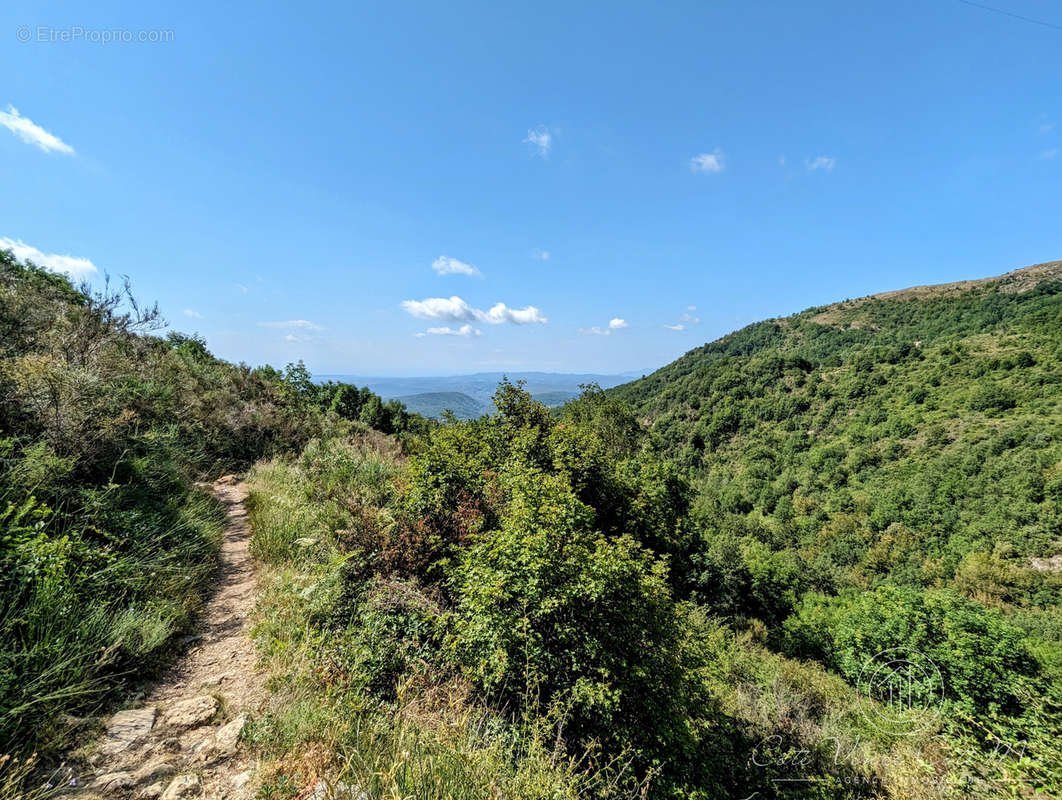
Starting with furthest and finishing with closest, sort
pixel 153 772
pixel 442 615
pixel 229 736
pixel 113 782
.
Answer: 1. pixel 442 615
2. pixel 229 736
3. pixel 153 772
4. pixel 113 782

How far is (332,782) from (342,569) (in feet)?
11.1

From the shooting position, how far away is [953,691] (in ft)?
47.3

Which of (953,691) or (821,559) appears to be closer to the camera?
(953,691)

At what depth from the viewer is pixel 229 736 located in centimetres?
333

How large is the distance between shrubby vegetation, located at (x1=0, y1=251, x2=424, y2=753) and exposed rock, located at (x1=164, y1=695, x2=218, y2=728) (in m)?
0.61

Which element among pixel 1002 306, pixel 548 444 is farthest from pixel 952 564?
pixel 1002 306

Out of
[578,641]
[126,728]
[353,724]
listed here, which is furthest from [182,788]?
[578,641]

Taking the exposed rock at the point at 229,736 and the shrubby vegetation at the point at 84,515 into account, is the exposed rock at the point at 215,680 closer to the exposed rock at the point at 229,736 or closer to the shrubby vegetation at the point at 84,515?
the shrubby vegetation at the point at 84,515

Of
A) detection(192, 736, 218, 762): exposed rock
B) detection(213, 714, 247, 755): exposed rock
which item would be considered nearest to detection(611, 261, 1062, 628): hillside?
detection(213, 714, 247, 755): exposed rock

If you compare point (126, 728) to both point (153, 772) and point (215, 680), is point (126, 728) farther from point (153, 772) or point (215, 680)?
point (215, 680)

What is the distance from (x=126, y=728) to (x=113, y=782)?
0.71m

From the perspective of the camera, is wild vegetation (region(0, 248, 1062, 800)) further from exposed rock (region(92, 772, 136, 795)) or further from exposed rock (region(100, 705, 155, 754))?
exposed rock (region(92, 772, 136, 795))

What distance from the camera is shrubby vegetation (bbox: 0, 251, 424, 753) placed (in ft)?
10.8

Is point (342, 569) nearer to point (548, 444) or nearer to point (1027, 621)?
point (548, 444)
